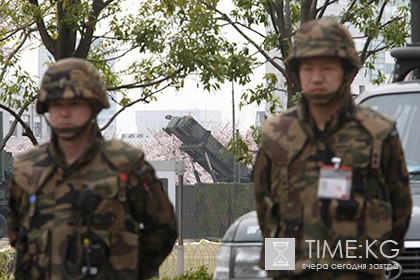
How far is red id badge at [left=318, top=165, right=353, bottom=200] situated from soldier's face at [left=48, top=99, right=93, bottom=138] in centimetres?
101

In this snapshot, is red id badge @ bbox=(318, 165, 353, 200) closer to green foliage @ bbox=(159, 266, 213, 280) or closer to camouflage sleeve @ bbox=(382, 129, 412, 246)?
camouflage sleeve @ bbox=(382, 129, 412, 246)

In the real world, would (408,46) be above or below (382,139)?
above

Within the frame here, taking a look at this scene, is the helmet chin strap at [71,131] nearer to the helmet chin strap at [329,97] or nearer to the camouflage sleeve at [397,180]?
the helmet chin strap at [329,97]

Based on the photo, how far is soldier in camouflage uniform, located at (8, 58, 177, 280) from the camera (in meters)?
5.92

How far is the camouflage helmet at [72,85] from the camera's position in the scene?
19.4 feet

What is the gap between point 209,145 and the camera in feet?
177

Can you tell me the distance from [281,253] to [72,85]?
1.11 m

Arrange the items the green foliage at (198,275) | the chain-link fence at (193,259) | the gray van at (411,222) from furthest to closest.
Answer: the chain-link fence at (193,259), the green foliage at (198,275), the gray van at (411,222)

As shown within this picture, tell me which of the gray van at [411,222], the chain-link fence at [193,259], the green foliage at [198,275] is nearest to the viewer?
the gray van at [411,222]

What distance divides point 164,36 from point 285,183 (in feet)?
39.1

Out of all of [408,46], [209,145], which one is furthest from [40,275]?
[209,145]

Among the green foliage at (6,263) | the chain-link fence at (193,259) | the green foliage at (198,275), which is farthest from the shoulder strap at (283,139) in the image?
the chain-link fence at (193,259)

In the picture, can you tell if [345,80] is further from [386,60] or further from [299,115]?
[386,60]

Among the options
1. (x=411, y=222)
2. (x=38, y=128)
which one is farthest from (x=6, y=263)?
(x=38, y=128)
